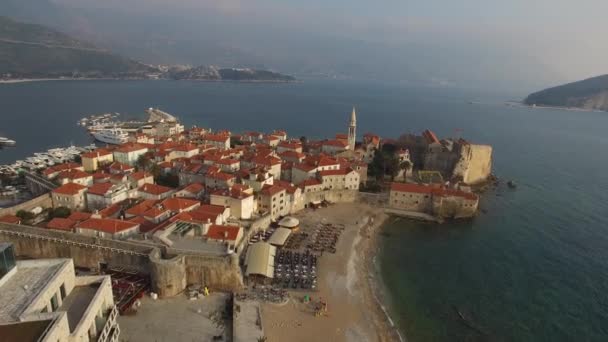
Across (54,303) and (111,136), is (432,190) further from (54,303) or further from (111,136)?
(111,136)

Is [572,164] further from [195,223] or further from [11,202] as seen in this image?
[11,202]

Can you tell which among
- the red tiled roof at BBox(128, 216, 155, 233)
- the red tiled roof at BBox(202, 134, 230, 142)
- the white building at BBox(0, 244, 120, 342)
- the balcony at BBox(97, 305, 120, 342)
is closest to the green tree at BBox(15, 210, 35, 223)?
the red tiled roof at BBox(128, 216, 155, 233)

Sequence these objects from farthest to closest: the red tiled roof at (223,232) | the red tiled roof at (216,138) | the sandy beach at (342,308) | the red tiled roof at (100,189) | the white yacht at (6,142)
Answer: the white yacht at (6,142) < the red tiled roof at (216,138) < the red tiled roof at (100,189) < the red tiled roof at (223,232) < the sandy beach at (342,308)

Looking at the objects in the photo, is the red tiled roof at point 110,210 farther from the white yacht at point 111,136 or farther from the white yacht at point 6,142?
the white yacht at point 6,142

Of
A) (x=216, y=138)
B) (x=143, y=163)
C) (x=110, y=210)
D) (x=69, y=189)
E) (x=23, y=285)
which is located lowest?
(x=110, y=210)

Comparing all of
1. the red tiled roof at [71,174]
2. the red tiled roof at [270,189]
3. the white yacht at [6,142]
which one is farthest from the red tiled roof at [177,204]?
the white yacht at [6,142]

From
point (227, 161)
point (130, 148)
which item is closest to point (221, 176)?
point (227, 161)

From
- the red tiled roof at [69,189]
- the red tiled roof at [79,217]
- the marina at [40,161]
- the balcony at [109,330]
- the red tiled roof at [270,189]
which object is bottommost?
the marina at [40,161]

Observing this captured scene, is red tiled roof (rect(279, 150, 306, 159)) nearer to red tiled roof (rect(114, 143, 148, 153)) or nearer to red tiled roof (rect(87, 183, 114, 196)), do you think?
red tiled roof (rect(114, 143, 148, 153))
